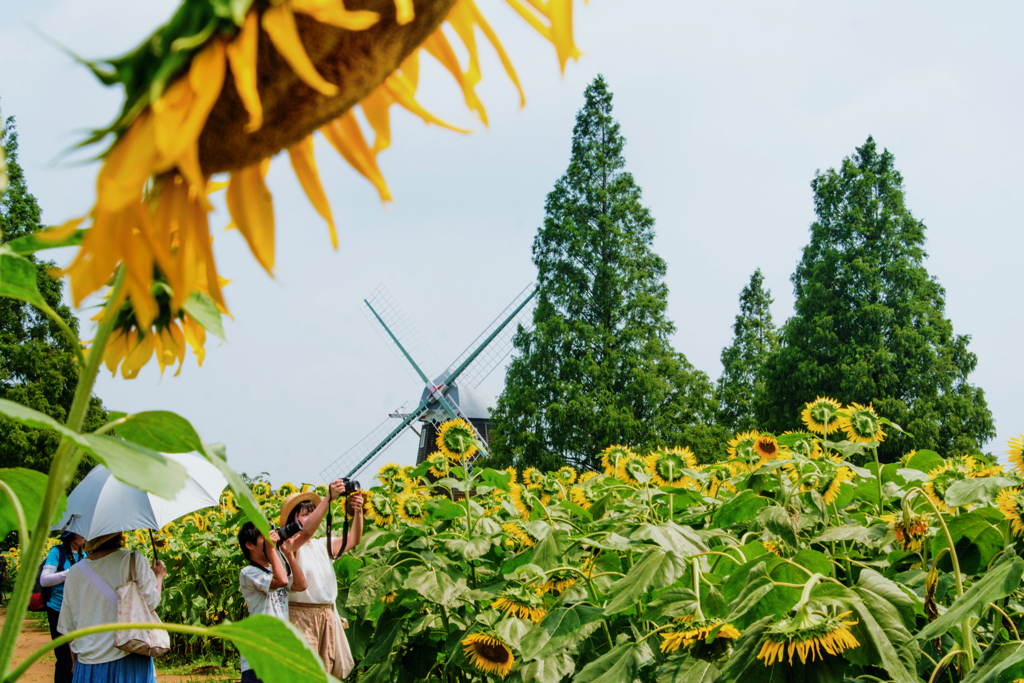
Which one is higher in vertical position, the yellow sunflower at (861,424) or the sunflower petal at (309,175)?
the yellow sunflower at (861,424)

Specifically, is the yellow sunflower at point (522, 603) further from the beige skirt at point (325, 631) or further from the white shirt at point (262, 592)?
the beige skirt at point (325, 631)

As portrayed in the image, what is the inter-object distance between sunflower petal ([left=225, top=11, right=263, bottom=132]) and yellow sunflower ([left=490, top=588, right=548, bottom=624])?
2409mm

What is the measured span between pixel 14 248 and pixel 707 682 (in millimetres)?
1293

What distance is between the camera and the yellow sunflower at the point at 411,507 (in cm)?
386

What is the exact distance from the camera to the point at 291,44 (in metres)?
0.22

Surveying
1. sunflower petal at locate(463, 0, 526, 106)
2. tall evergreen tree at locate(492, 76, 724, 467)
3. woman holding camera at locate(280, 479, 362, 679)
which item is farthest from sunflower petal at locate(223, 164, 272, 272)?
tall evergreen tree at locate(492, 76, 724, 467)

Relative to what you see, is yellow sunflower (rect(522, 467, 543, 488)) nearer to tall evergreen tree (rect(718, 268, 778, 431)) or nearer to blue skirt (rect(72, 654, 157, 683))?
blue skirt (rect(72, 654, 157, 683))

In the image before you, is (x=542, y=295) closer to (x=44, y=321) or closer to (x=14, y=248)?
(x=44, y=321)

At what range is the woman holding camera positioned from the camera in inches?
158

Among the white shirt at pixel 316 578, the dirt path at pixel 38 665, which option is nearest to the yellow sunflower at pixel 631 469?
→ the white shirt at pixel 316 578

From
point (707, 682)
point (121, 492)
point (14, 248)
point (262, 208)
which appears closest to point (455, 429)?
point (121, 492)

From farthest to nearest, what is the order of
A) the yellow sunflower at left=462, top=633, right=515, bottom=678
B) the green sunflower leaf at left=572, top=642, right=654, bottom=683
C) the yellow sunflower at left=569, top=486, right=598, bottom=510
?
the yellow sunflower at left=569, top=486, right=598, bottom=510
the yellow sunflower at left=462, top=633, right=515, bottom=678
the green sunflower leaf at left=572, top=642, right=654, bottom=683

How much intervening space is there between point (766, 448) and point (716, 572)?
1.32 m

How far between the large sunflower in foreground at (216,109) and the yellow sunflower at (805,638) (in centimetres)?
118
